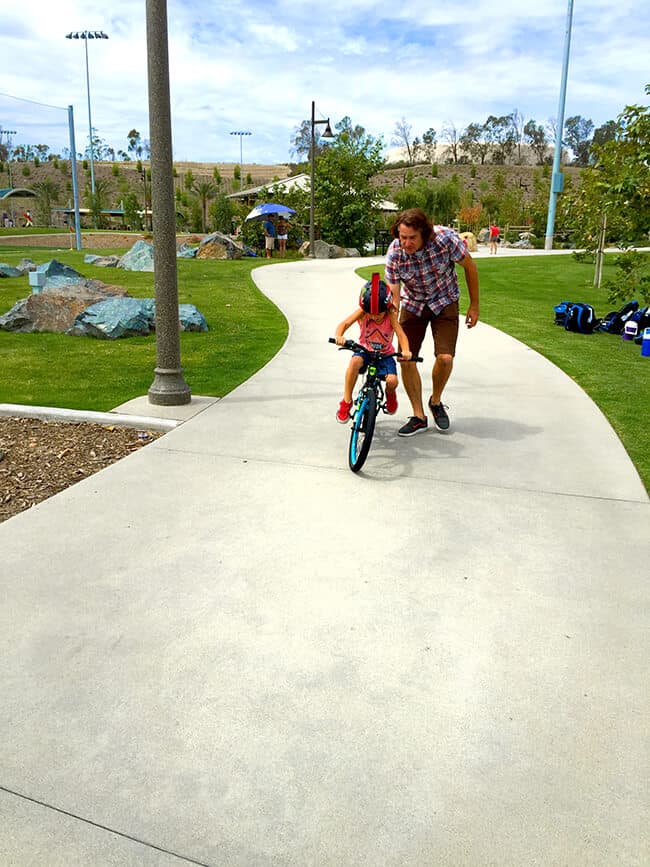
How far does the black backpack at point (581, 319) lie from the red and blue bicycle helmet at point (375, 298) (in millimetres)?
7917

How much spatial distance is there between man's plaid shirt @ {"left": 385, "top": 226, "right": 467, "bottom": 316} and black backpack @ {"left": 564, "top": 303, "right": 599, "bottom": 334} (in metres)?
7.05

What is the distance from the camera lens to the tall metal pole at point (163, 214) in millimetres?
6051

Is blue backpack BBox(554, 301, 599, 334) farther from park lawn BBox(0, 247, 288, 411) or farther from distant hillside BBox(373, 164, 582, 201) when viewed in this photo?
distant hillside BBox(373, 164, 582, 201)

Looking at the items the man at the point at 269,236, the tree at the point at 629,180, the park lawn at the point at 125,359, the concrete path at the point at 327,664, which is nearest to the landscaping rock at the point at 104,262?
the park lawn at the point at 125,359

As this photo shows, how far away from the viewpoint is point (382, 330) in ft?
17.3

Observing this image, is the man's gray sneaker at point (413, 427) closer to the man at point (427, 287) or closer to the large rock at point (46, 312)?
the man at point (427, 287)

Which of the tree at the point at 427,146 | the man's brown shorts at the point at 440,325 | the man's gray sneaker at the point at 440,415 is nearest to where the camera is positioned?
the man's brown shorts at the point at 440,325

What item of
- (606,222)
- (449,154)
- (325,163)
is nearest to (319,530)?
(606,222)

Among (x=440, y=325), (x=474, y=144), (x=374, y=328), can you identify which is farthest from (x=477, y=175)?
(x=374, y=328)

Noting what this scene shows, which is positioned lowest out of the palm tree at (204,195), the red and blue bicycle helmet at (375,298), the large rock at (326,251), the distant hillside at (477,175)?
the large rock at (326,251)

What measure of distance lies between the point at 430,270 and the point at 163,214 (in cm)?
228

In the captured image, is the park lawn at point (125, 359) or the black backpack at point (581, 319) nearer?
the park lawn at point (125, 359)

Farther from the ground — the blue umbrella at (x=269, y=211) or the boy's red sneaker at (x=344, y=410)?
the blue umbrella at (x=269, y=211)

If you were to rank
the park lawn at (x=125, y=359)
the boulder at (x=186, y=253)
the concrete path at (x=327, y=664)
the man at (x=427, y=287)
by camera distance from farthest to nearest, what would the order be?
the boulder at (x=186, y=253) < the park lawn at (x=125, y=359) < the man at (x=427, y=287) < the concrete path at (x=327, y=664)
